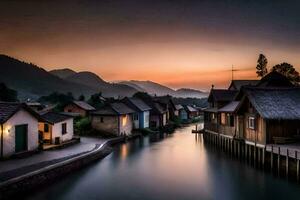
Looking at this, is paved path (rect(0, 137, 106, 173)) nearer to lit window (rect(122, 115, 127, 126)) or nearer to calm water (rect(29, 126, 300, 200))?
calm water (rect(29, 126, 300, 200))

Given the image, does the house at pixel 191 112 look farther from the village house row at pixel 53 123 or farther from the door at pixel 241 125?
the door at pixel 241 125

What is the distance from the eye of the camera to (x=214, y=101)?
51812 mm

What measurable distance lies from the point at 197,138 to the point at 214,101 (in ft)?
31.8

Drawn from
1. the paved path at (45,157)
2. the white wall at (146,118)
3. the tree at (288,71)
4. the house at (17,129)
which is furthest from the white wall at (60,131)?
the tree at (288,71)

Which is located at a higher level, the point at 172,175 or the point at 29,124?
the point at 29,124

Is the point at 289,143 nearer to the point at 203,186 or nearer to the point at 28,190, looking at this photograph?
the point at 203,186

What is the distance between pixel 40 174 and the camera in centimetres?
2297

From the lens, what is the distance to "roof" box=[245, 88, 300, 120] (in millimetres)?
29219

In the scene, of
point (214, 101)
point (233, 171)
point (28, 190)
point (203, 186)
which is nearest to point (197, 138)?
point (214, 101)

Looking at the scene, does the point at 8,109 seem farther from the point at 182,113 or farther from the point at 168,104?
the point at 182,113

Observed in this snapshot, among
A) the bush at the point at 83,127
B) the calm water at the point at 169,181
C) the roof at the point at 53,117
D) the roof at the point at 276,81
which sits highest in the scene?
the roof at the point at 276,81

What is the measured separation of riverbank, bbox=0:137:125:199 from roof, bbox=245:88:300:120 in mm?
17300

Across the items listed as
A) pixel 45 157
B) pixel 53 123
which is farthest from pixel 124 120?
pixel 45 157

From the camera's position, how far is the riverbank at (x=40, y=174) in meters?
19.9
